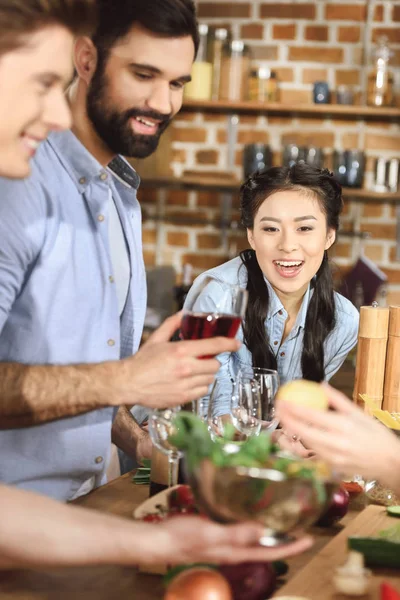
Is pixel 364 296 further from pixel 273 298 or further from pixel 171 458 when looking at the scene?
pixel 171 458

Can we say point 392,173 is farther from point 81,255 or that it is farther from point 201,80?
point 81,255

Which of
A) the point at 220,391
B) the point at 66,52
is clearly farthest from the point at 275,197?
the point at 66,52

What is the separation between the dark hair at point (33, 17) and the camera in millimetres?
1073

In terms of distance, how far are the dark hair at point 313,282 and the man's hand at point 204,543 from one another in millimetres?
1276

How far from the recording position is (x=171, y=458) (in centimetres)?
130

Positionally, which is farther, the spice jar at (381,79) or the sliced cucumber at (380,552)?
the spice jar at (381,79)

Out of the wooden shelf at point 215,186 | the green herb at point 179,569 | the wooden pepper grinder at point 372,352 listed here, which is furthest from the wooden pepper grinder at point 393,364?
the wooden shelf at point 215,186

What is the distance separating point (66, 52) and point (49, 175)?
449 millimetres

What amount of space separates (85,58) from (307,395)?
0.90 m

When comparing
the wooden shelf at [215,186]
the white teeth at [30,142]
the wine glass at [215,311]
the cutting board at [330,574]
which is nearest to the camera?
the cutting board at [330,574]

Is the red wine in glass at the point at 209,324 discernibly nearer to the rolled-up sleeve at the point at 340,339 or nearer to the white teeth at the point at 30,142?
the white teeth at the point at 30,142

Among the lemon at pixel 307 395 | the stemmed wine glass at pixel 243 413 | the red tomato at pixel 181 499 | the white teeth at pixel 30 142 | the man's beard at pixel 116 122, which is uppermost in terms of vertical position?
the man's beard at pixel 116 122

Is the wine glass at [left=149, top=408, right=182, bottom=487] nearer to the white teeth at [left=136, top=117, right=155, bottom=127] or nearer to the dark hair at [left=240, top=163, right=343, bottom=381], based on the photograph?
the white teeth at [left=136, top=117, right=155, bottom=127]

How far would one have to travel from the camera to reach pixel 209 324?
49.8 inches
